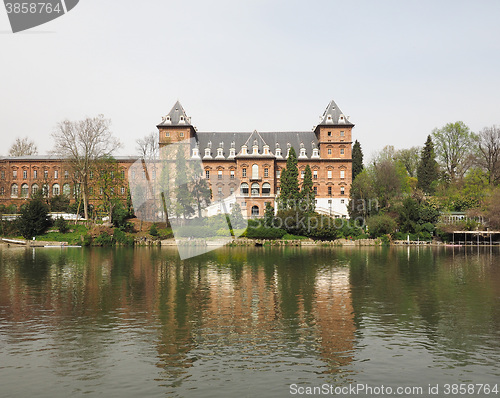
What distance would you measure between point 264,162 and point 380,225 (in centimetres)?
2449

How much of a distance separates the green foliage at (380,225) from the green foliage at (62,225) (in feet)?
136

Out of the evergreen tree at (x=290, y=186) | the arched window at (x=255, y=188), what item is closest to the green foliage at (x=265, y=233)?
the evergreen tree at (x=290, y=186)

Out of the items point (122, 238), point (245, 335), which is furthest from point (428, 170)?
point (245, 335)

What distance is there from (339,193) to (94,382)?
6997 centimetres

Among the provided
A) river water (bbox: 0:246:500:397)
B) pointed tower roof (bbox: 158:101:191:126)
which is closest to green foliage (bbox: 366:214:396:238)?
river water (bbox: 0:246:500:397)

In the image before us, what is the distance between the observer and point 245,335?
47.3ft

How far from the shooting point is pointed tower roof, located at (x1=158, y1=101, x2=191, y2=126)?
3059 inches

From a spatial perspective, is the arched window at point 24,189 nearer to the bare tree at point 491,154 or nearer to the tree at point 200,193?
the tree at point 200,193

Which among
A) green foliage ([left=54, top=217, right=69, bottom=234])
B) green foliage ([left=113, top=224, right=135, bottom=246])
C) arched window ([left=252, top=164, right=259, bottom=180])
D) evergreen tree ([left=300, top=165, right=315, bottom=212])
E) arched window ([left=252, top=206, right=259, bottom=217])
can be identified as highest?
arched window ([left=252, top=164, right=259, bottom=180])

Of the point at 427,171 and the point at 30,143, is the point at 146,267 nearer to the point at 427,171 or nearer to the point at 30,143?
the point at 427,171

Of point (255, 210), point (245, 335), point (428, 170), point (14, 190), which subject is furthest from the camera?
point (14, 190)

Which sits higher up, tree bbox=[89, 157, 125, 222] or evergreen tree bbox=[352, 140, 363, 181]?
evergreen tree bbox=[352, 140, 363, 181]

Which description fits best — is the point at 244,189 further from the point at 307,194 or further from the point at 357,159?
the point at 357,159

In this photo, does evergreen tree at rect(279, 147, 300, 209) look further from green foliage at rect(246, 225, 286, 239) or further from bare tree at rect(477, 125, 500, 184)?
bare tree at rect(477, 125, 500, 184)
